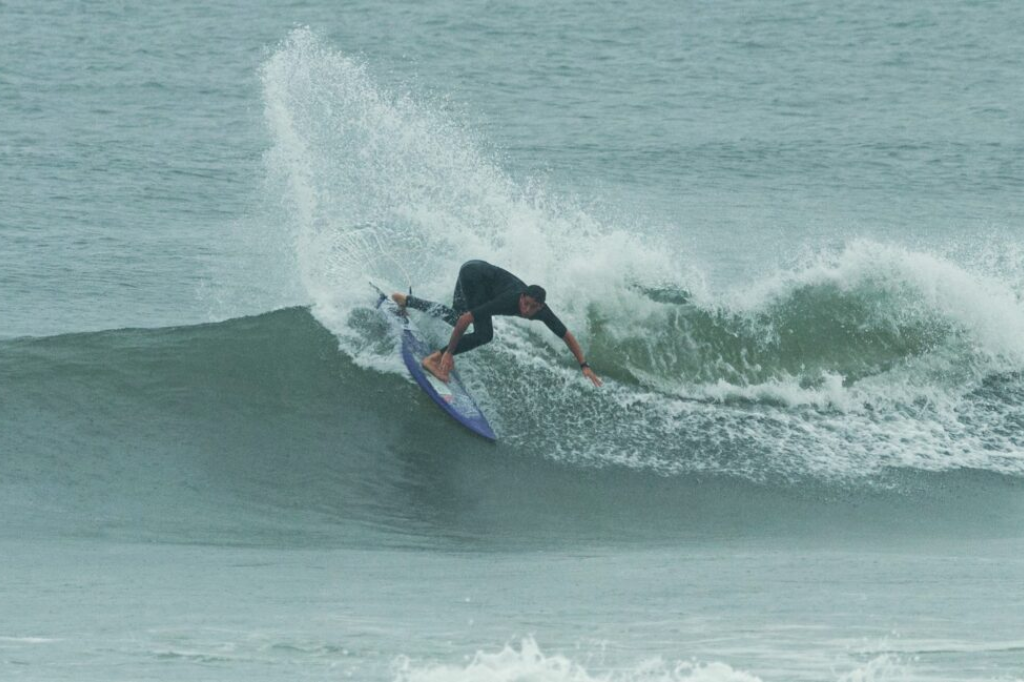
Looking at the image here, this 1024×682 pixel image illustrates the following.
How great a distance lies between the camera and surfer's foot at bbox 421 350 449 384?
12.4 m

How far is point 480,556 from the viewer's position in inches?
391

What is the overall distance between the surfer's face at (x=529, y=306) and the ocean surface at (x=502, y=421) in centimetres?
126

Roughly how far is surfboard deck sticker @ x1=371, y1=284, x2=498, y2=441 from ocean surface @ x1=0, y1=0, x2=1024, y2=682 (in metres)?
0.17

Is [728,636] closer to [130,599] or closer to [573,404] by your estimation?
[130,599]

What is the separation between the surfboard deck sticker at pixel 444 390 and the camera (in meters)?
12.2

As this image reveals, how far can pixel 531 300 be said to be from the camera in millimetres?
11555

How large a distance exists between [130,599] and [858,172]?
21.7m

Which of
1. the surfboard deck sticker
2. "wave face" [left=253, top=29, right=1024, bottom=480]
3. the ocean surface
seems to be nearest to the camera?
the ocean surface

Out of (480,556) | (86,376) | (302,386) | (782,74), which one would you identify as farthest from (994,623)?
(782,74)

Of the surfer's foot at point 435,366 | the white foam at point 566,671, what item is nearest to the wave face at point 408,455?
the surfer's foot at point 435,366

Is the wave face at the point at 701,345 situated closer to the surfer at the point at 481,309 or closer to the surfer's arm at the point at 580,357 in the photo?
the surfer at the point at 481,309

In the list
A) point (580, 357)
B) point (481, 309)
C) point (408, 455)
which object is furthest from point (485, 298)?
point (408, 455)

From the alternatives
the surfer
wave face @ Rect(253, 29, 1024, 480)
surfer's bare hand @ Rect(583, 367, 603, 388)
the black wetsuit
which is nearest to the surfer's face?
the surfer

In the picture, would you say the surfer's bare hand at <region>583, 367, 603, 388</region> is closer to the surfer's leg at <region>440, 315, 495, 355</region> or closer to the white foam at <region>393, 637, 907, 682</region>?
the surfer's leg at <region>440, 315, 495, 355</region>
